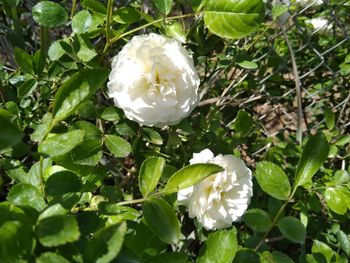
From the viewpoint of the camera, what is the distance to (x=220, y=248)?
882 millimetres

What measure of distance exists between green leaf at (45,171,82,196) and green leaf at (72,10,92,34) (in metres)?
0.39

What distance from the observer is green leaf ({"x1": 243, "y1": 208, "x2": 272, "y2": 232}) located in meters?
1.11

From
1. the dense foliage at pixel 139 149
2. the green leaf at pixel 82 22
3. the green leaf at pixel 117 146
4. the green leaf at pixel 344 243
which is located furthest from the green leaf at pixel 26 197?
the green leaf at pixel 344 243

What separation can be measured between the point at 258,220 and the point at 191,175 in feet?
1.44

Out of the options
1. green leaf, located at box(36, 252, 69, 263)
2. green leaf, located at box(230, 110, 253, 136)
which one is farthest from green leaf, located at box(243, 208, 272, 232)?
green leaf, located at box(36, 252, 69, 263)

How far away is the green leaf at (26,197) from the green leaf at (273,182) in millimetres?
506

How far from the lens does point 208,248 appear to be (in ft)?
2.95

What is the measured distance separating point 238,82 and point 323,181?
1.38ft

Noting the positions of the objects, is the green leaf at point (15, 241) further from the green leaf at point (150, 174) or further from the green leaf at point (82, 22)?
the green leaf at point (82, 22)

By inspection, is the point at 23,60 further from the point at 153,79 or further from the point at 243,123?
the point at 243,123

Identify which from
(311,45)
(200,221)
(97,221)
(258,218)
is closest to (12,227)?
(97,221)

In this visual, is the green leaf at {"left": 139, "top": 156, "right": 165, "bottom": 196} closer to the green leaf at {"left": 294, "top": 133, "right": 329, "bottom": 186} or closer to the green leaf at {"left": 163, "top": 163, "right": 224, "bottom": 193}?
the green leaf at {"left": 163, "top": 163, "right": 224, "bottom": 193}

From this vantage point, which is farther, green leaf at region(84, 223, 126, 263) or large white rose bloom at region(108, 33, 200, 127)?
large white rose bloom at region(108, 33, 200, 127)

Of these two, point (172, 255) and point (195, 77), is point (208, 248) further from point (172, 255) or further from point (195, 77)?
point (195, 77)
